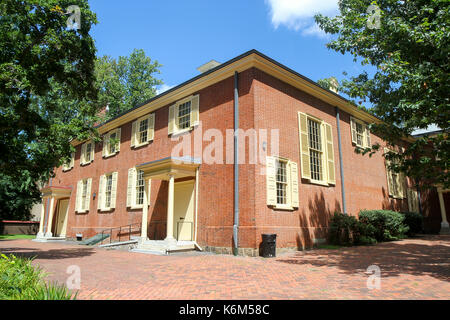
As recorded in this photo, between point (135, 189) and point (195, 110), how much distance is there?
6.02 m

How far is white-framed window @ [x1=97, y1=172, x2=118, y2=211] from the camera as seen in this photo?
18.6 metres

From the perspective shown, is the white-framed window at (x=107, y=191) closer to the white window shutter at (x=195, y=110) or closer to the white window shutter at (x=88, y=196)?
the white window shutter at (x=88, y=196)

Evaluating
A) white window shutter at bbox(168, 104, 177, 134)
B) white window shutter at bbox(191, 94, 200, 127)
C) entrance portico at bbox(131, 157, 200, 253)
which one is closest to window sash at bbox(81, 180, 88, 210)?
entrance portico at bbox(131, 157, 200, 253)

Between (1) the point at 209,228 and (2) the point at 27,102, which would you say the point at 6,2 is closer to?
(2) the point at 27,102

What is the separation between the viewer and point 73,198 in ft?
75.6

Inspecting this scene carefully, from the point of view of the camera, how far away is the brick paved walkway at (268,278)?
543 cm

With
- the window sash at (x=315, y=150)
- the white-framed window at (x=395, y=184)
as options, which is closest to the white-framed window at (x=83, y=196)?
the window sash at (x=315, y=150)

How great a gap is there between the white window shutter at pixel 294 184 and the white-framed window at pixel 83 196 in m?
14.8

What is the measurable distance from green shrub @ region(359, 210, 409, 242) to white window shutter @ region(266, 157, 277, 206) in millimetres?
5864

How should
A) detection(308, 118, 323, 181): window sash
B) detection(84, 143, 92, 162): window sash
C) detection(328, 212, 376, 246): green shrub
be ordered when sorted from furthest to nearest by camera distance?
1. detection(84, 143, 92, 162): window sash
2. detection(308, 118, 323, 181): window sash
3. detection(328, 212, 376, 246): green shrub

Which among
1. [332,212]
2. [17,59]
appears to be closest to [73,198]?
[17,59]

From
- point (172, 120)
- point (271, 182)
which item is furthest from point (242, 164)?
point (172, 120)

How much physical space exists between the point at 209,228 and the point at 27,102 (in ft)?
26.8

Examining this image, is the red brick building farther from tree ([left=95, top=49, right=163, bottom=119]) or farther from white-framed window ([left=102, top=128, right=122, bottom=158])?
tree ([left=95, top=49, right=163, bottom=119])
